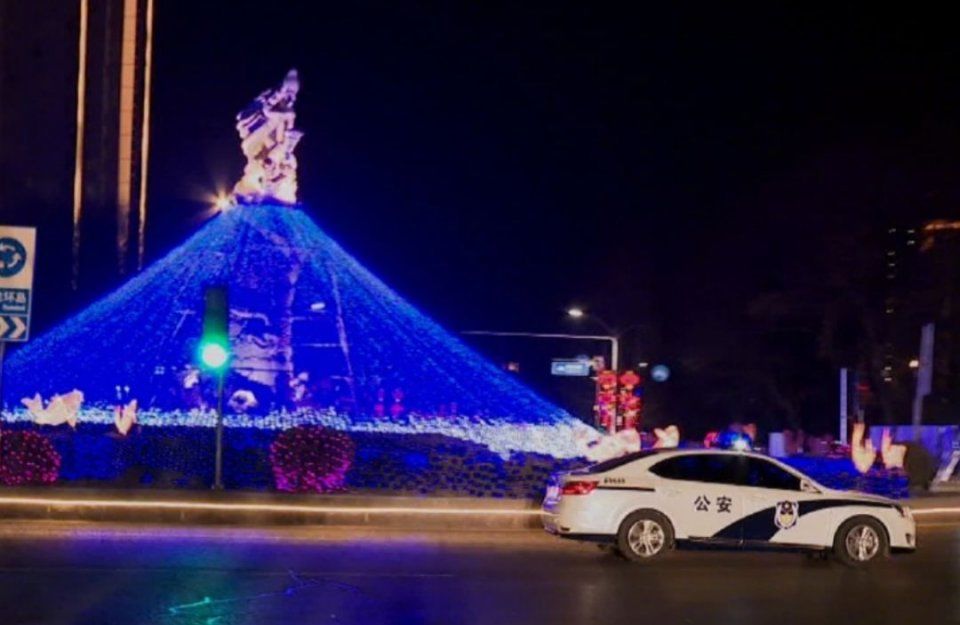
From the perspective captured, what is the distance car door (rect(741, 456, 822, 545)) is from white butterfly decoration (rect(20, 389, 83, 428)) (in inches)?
551

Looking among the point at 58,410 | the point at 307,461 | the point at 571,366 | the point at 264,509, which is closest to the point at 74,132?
the point at 571,366

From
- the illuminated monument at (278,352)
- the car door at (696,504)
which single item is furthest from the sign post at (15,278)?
the illuminated monument at (278,352)

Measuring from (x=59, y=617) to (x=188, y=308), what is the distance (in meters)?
22.4

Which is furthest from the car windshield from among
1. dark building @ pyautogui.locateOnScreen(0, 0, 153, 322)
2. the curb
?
dark building @ pyautogui.locateOnScreen(0, 0, 153, 322)

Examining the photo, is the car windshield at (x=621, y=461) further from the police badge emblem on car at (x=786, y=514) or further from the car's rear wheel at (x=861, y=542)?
the car's rear wheel at (x=861, y=542)

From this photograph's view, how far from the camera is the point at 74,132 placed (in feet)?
201

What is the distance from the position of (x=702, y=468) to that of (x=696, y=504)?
0.50 metres

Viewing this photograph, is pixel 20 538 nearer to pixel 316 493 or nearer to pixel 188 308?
pixel 316 493

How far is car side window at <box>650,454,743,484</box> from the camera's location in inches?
672

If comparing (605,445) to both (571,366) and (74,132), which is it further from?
(74,132)

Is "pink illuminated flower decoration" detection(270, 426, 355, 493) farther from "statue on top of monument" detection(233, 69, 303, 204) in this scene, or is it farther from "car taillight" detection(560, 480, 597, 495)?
"statue on top of monument" detection(233, 69, 303, 204)

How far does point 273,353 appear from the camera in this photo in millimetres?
34281

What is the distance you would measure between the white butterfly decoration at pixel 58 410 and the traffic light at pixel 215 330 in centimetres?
533

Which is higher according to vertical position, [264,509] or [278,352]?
[278,352]
